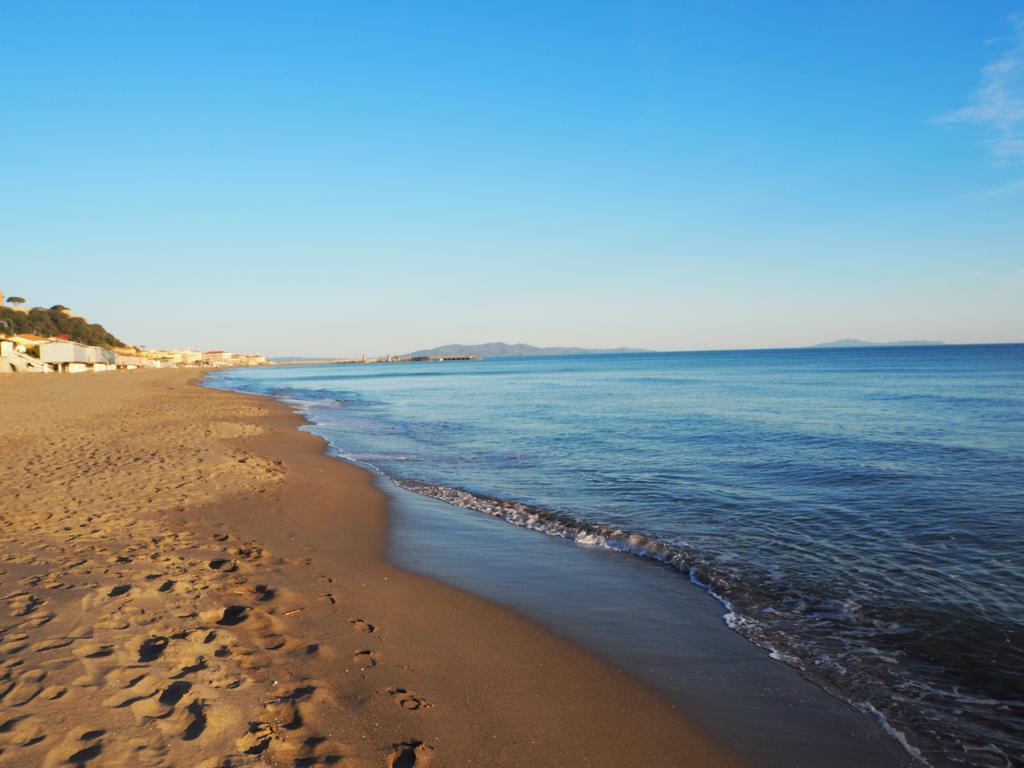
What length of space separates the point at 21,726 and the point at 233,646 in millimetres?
1606

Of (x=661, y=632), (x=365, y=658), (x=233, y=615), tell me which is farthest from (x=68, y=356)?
(x=661, y=632)

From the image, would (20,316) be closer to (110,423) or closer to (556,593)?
(110,423)

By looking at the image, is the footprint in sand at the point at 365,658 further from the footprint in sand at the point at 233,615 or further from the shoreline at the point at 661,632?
the shoreline at the point at 661,632

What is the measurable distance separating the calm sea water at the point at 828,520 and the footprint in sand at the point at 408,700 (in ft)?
12.8

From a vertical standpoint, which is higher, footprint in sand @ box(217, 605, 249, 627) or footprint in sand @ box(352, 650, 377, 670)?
footprint in sand @ box(217, 605, 249, 627)

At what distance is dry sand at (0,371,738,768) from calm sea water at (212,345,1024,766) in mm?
2515

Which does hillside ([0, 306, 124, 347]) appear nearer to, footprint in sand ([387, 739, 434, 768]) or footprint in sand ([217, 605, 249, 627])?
footprint in sand ([217, 605, 249, 627])

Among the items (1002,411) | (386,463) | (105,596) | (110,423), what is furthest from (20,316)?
(1002,411)

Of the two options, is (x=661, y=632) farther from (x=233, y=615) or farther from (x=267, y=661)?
(x=233, y=615)

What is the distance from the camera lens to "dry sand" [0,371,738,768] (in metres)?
3.81

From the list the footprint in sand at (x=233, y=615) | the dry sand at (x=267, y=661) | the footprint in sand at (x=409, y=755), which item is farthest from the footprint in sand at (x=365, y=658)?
the footprint in sand at (x=233, y=615)

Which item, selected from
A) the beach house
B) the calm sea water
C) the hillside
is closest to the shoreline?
the calm sea water

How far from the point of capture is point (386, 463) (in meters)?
17.0

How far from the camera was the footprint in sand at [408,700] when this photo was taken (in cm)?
443
